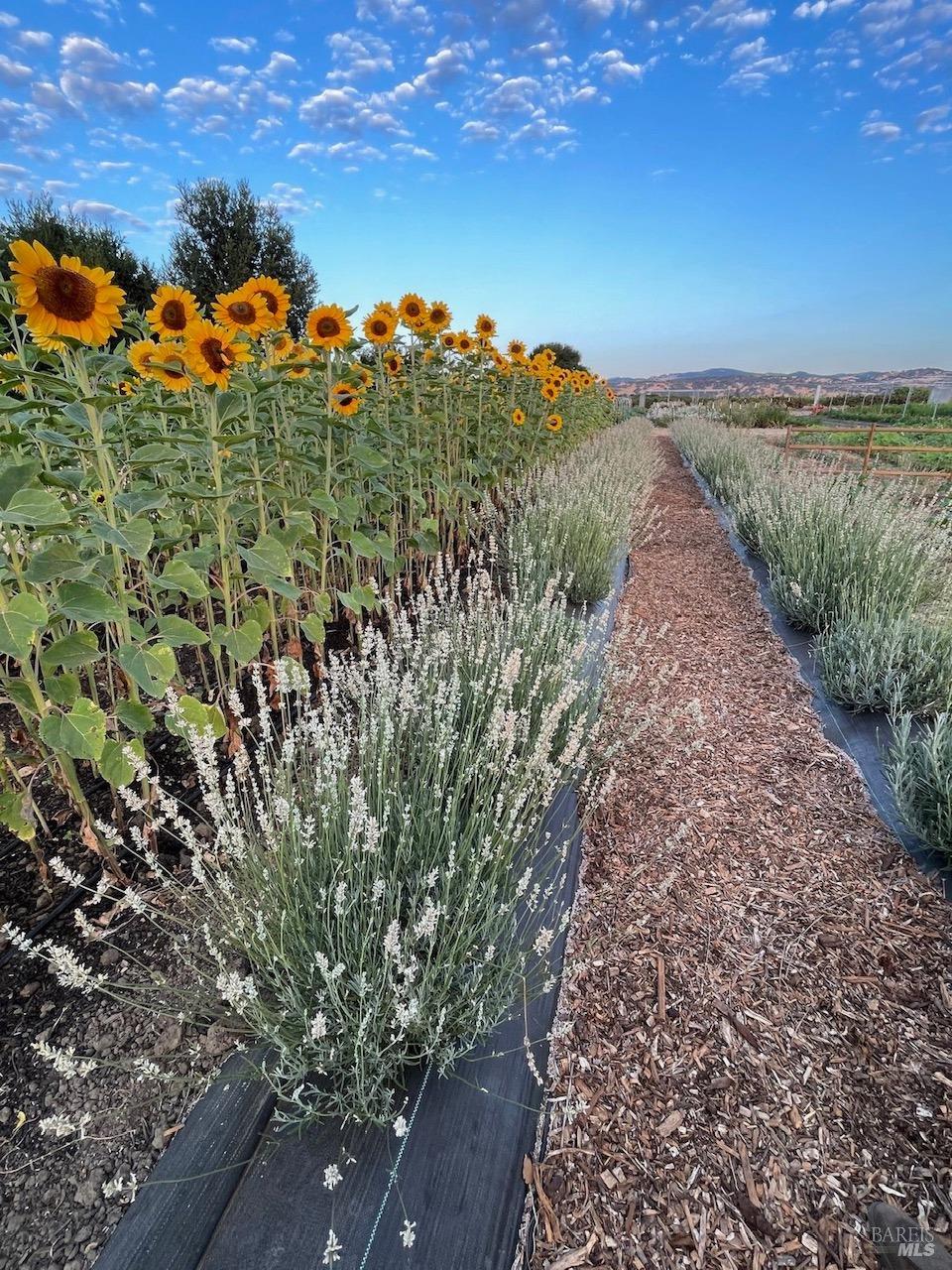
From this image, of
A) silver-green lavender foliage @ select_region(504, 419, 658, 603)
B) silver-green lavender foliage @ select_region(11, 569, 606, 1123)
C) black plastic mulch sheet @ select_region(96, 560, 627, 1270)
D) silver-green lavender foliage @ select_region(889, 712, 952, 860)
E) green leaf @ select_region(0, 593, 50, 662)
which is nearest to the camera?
black plastic mulch sheet @ select_region(96, 560, 627, 1270)

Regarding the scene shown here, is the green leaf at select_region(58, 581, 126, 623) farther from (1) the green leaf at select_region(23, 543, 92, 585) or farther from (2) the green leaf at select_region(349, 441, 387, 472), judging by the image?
(2) the green leaf at select_region(349, 441, 387, 472)

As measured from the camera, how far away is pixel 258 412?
116 inches

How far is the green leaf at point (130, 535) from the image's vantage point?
55.9 inches

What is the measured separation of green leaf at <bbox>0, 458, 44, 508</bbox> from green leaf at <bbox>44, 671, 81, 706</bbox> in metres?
0.44

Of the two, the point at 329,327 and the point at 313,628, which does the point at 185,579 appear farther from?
the point at 329,327

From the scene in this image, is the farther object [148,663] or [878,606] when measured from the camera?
[878,606]

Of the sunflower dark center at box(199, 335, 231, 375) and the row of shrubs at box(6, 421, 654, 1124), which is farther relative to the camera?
the sunflower dark center at box(199, 335, 231, 375)

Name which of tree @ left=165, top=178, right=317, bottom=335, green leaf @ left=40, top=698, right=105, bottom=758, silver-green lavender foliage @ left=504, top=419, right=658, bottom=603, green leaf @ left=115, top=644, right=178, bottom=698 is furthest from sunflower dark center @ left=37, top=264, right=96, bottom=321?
tree @ left=165, top=178, right=317, bottom=335

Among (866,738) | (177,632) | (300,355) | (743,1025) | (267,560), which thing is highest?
(300,355)

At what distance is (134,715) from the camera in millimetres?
1521

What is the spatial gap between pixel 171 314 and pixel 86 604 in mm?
1070

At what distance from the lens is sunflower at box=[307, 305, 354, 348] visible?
2340 mm

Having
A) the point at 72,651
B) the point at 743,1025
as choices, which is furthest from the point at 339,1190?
the point at 72,651

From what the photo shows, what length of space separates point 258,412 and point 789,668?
3403 millimetres
